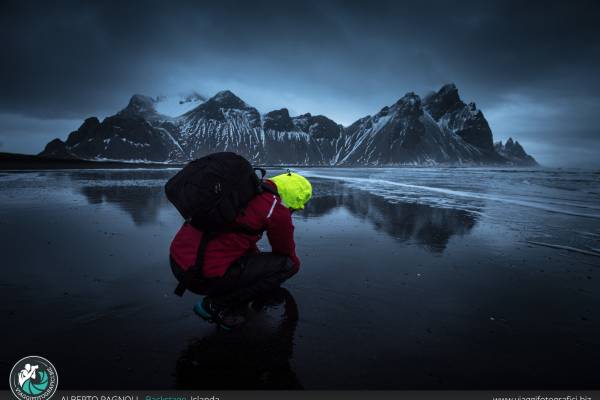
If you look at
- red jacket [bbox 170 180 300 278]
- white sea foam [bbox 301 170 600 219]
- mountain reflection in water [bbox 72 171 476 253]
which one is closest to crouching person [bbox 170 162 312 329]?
red jacket [bbox 170 180 300 278]

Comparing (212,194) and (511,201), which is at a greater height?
(212,194)

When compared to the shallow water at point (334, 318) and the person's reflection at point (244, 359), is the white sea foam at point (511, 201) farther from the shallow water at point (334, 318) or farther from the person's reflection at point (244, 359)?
the person's reflection at point (244, 359)

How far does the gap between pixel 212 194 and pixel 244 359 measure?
1.90 meters

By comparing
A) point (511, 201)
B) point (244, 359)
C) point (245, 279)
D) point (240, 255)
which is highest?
point (240, 255)

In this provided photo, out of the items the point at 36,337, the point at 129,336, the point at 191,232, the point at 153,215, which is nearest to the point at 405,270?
the point at 191,232

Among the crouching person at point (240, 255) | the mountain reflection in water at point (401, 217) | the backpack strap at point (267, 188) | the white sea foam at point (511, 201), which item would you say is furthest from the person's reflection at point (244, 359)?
the white sea foam at point (511, 201)

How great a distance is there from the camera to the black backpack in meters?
3.33

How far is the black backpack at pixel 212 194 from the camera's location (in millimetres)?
3326

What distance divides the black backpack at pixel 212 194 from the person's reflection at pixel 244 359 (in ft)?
2.65

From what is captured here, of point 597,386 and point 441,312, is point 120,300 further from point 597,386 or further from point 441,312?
point 597,386

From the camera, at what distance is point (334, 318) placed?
14.4 feet

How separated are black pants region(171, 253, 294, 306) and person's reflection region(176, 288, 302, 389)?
1.53 ft

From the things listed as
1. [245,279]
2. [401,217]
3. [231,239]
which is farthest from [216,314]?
[401,217]

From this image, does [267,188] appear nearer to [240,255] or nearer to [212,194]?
[212,194]
